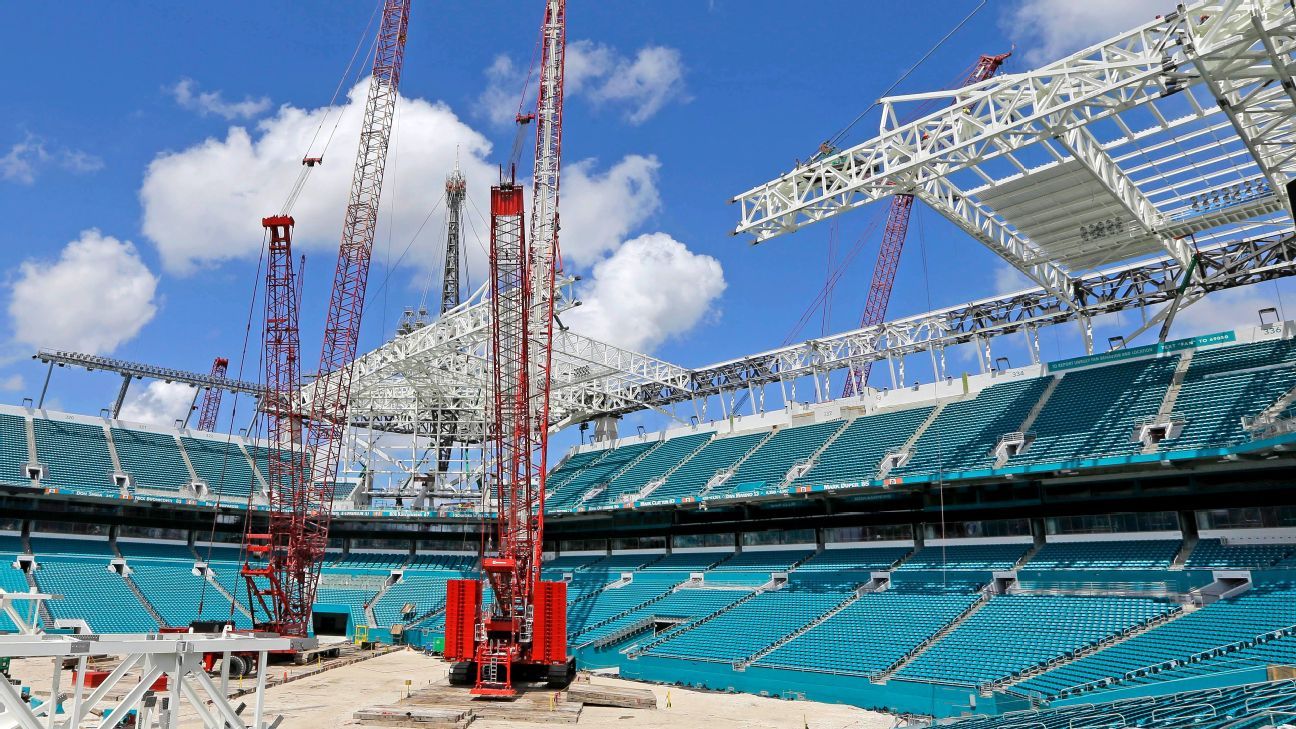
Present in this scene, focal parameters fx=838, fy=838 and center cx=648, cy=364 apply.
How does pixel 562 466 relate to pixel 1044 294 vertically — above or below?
below

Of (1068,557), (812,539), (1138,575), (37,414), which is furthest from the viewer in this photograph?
(37,414)

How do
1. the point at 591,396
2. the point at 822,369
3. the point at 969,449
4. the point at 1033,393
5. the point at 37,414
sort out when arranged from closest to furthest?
the point at 969,449
the point at 1033,393
the point at 822,369
the point at 37,414
the point at 591,396

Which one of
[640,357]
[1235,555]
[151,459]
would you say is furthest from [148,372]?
[1235,555]

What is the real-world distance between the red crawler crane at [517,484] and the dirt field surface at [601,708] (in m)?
3.89

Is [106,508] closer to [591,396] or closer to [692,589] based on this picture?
[591,396]

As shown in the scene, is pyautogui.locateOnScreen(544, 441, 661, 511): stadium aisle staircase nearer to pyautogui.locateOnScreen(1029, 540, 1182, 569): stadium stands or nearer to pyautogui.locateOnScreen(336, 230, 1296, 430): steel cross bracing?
pyautogui.locateOnScreen(336, 230, 1296, 430): steel cross bracing

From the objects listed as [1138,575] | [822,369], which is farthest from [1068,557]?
[822,369]

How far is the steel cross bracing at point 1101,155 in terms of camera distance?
21469 millimetres

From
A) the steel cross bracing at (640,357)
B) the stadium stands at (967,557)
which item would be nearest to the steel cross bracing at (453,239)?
the steel cross bracing at (640,357)

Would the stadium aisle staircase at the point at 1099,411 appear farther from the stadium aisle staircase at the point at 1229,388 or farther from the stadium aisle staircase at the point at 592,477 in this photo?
the stadium aisle staircase at the point at 592,477

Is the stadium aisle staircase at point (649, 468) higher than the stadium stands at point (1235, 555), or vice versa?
the stadium aisle staircase at point (649, 468)

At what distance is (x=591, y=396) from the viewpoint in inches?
2785

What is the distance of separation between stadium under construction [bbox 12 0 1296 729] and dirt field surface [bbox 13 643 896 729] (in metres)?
0.79

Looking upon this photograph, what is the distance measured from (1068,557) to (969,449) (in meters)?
7.06
